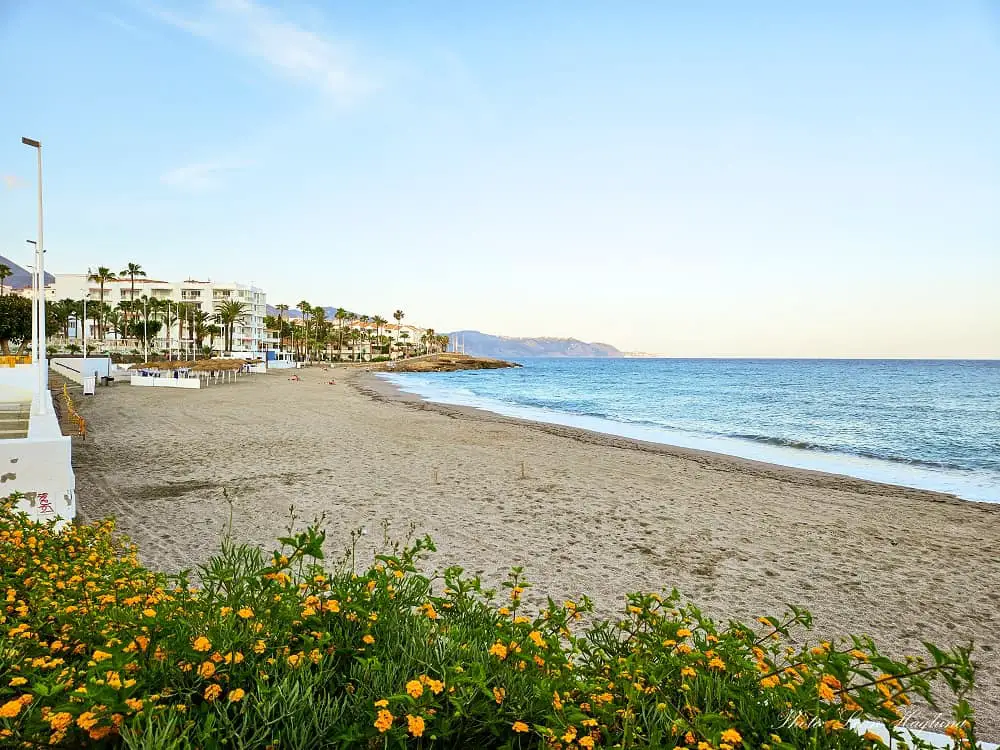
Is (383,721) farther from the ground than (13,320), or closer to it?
closer to it

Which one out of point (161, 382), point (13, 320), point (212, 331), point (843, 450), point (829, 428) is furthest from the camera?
point (212, 331)

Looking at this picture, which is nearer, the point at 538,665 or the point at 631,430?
the point at 538,665

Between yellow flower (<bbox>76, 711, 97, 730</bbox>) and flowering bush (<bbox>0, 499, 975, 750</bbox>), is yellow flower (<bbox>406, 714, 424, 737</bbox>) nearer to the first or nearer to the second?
flowering bush (<bbox>0, 499, 975, 750</bbox>)

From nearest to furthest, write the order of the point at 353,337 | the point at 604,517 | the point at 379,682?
the point at 379,682 < the point at 604,517 < the point at 353,337

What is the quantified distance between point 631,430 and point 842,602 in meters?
16.9

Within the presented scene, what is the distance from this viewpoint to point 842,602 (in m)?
5.96

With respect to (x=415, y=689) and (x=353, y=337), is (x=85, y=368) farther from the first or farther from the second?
(x=353, y=337)

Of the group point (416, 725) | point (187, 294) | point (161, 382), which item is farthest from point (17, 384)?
point (187, 294)

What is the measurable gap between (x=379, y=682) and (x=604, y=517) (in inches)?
289

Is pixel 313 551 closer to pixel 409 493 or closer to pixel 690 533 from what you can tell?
pixel 690 533

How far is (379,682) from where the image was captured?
2.02 m

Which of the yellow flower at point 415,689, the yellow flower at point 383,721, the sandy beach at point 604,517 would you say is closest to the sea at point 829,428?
the sandy beach at point 604,517

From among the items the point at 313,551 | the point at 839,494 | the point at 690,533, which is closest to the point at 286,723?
the point at 313,551

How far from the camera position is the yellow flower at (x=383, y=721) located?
5.42 ft
